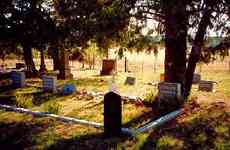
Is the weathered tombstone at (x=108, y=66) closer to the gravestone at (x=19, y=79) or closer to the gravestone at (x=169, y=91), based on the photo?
the gravestone at (x=19, y=79)

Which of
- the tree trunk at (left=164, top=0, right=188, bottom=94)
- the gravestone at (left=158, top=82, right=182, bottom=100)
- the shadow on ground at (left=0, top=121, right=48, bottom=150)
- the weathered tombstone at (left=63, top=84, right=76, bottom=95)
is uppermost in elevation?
the tree trunk at (left=164, top=0, right=188, bottom=94)

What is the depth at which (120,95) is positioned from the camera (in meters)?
14.1

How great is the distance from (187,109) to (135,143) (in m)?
4.17

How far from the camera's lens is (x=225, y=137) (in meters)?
9.05

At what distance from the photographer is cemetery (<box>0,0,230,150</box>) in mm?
9094

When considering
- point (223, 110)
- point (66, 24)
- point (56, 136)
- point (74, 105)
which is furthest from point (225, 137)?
point (66, 24)

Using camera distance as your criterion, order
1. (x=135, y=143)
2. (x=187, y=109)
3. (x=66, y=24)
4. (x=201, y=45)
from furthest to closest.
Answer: (x=66, y=24) < (x=201, y=45) < (x=187, y=109) < (x=135, y=143)

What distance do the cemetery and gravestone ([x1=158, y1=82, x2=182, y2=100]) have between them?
0.04 m

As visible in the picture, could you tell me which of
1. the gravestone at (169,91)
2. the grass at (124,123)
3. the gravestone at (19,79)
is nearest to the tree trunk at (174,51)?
the gravestone at (169,91)

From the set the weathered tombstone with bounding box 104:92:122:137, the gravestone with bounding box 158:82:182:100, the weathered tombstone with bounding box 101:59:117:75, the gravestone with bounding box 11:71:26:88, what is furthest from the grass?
the weathered tombstone with bounding box 101:59:117:75

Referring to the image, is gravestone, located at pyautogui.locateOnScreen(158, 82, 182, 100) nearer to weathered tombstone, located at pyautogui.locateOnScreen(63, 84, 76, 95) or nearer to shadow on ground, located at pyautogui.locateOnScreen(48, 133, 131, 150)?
shadow on ground, located at pyautogui.locateOnScreen(48, 133, 131, 150)

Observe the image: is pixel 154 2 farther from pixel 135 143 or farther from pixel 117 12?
pixel 135 143

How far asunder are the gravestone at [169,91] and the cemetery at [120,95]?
0.04 m

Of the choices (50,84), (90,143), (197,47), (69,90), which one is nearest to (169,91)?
(197,47)
